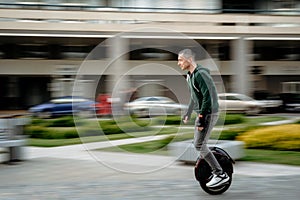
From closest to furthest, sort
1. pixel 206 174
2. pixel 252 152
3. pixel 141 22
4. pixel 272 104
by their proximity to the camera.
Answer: pixel 206 174 < pixel 252 152 < pixel 272 104 < pixel 141 22

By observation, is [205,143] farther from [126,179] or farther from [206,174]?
[126,179]

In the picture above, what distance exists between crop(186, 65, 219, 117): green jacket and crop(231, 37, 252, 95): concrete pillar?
1227 inches

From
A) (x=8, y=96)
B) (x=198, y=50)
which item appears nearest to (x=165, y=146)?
(x=198, y=50)

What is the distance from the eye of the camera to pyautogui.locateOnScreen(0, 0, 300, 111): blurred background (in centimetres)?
3447

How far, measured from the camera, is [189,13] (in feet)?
119

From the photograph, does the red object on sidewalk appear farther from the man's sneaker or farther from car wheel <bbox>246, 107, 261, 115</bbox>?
car wheel <bbox>246, 107, 261, 115</bbox>

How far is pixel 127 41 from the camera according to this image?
32.1 meters

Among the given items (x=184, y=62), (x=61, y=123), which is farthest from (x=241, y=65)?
(x=184, y=62)

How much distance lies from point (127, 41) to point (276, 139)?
2113 centimetres

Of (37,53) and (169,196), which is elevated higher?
(169,196)

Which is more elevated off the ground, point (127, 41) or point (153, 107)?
point (153, 107)

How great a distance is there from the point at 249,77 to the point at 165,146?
2861 cm

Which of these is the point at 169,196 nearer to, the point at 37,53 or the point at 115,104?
the point at 115,104

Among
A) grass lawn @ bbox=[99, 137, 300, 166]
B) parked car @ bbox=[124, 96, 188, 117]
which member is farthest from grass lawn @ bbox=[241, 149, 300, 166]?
parked car @ bbox=[124, 96, 188, 117]
